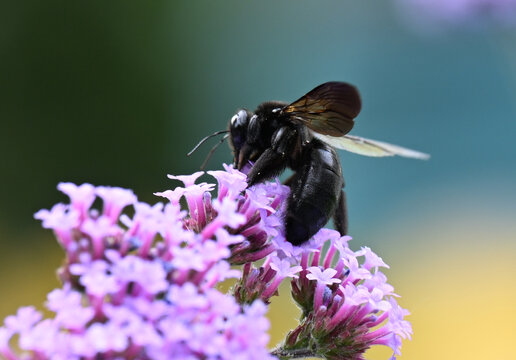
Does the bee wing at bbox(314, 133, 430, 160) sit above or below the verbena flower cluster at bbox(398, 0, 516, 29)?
below

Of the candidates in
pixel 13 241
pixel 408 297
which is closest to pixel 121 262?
pixel 408 297

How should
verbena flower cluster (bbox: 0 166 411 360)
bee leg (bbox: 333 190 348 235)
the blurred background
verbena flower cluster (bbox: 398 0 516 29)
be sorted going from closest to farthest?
verbena flower cluster (bbox: 0 166 411 360), bee leg (bbox: 333 190 348 235), verbena flower cluster (bbox: 398 0 516 29), the blurred background

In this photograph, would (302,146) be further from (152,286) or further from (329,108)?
(152,286)

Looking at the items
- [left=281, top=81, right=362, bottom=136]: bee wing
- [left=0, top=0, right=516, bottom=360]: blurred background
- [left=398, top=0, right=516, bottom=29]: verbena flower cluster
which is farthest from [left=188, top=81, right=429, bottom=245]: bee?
[left=0, top=0, right=516, bottom=360]: blurred background

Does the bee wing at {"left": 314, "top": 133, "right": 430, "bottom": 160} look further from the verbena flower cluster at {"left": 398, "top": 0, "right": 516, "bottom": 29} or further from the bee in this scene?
the verbena flower cluster at {"left": 398, "top": 0, "right": 516, "bottom": 29}

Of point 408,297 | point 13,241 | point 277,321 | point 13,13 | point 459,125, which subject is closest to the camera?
point 277,321

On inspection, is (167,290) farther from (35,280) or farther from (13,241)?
(13,241)
